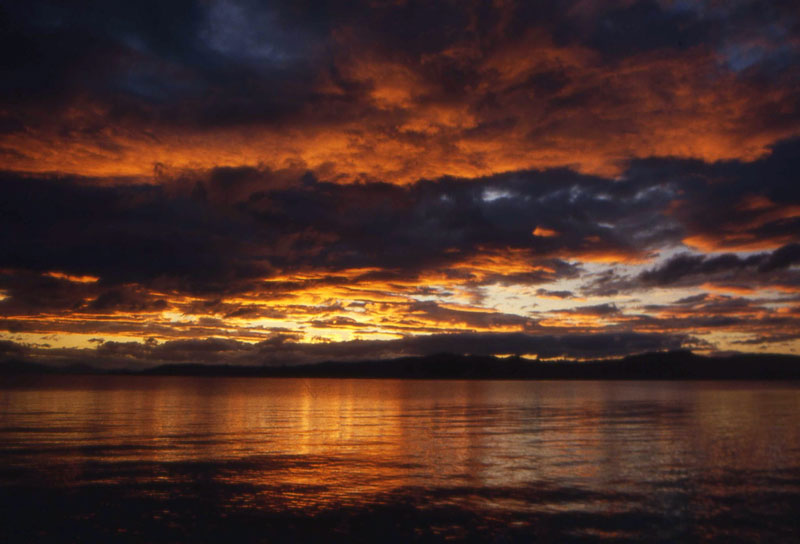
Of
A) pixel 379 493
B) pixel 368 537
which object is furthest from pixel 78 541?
pixel 379 493

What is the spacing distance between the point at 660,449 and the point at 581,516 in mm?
23029

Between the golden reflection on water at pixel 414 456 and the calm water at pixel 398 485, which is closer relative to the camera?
the calm water at pixel 398 485

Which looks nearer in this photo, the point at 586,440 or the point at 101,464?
the point at 101,464

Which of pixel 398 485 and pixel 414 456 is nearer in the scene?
pixel 398 485

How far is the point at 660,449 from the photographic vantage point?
43.6m

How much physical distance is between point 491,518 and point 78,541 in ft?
49.1

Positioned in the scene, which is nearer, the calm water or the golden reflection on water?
the calm water

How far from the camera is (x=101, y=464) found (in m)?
35.4

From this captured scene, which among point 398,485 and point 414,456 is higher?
point 398,485

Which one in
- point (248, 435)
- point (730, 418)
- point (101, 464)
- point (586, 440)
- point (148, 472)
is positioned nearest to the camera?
point (148, 472)

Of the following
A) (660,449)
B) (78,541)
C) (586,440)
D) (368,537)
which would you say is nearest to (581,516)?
(368,537)

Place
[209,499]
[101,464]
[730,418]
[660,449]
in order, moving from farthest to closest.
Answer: [730,418] → [660,449] → [101,464] → [209,499]

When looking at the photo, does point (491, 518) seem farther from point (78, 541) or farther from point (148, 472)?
point (148, 472)

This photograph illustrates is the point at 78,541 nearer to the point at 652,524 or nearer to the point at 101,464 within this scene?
the point at 101,464
